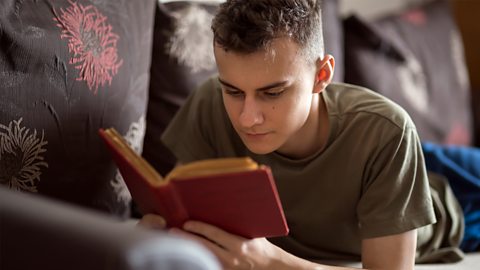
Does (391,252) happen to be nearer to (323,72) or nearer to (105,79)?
(323,72)

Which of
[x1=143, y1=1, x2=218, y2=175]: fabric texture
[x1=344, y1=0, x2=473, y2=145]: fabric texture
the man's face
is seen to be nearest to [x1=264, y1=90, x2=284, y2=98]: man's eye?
the man's face

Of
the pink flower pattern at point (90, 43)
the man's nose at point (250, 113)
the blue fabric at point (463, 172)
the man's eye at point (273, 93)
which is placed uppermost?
the pink flower pattern at point (90, 43)

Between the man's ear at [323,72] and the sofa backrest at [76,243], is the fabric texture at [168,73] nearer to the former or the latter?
the man's ear at [323,72]

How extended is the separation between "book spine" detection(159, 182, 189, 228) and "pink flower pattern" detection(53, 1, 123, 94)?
1.39 ft

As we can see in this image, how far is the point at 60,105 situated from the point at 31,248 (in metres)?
0.55

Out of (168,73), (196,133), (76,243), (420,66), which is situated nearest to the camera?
(76,243)

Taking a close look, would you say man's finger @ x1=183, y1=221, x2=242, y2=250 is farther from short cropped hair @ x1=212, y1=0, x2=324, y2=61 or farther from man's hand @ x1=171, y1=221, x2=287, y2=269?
short cropped hair @ x1=212, y1=0, x2=324, y2=61

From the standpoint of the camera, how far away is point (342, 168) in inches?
55.6

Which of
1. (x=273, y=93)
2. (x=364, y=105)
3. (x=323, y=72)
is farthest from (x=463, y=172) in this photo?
(x=273, y=93)

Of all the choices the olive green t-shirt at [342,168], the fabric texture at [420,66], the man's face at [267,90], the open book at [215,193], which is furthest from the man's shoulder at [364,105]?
the fabric texture at [420,66]

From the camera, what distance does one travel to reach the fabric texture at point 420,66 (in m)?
2.12

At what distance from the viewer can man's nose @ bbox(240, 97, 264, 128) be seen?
1245 millimetres

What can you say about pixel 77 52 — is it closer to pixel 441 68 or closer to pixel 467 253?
pixel 467 253

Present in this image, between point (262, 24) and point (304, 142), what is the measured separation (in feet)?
1.06
